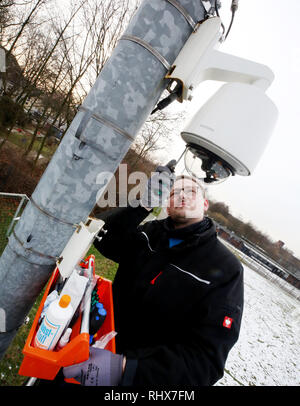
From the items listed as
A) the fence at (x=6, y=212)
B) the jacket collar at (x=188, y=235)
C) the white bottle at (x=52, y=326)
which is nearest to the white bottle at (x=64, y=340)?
the white bottle at (x=52, y=326)

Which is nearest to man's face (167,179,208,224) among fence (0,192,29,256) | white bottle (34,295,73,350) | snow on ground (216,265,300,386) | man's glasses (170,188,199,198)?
man's glasses (170,188,199,198)

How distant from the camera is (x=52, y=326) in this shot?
3.92 feet

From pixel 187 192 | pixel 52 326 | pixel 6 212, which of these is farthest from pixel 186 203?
pixel 6 212

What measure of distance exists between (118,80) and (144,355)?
1.64m

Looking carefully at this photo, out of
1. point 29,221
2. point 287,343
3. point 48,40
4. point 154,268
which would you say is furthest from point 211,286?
point 48,40

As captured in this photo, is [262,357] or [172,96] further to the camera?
[262,357]

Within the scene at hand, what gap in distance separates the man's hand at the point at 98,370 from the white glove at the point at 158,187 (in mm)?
1206

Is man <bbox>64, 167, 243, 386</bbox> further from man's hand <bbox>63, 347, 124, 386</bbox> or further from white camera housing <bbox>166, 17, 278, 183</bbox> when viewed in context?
white camera housing <bbox>166, 17, 278, 183</bbox>

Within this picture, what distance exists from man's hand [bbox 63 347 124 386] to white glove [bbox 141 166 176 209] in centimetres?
121

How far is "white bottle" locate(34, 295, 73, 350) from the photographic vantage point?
1193mm

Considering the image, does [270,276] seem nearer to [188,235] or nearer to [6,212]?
[6,212]

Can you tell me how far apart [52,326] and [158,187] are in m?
1.28

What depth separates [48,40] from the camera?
37.2 ft

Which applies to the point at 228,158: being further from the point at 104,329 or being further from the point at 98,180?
the point at 104,329
